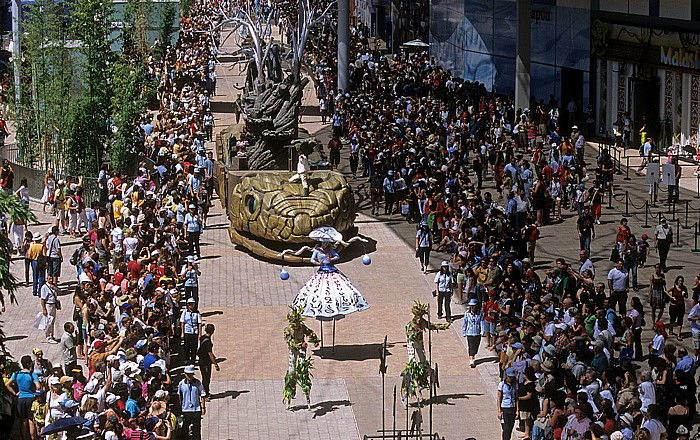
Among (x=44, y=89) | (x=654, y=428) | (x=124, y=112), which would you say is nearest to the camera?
(x=654, y=428)

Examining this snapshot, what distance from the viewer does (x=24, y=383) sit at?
1958 cm

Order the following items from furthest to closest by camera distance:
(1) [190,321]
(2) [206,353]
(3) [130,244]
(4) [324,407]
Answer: (3) [130,244] < (1) [190,321] < (4) [324,407] < (2) [206,353]

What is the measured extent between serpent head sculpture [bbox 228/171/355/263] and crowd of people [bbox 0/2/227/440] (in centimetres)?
134

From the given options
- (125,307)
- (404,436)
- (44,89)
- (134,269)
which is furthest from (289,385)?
(44,89)

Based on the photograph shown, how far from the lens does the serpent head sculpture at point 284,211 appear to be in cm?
3244

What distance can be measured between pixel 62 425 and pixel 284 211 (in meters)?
15.7

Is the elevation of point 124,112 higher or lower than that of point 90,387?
higher

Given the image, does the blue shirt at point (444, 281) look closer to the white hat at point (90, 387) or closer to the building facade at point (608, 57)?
the white hat at point (90, 387)

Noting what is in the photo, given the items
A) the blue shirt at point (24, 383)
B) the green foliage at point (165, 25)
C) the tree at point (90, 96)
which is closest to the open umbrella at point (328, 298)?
the blue shirt at point (24, 383)

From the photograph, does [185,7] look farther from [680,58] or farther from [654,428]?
[654,428]

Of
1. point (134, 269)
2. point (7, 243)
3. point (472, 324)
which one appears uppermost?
point (7, 243)

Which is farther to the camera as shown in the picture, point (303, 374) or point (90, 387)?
point (303, 374)

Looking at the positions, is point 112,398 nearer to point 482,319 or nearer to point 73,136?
point 482,319

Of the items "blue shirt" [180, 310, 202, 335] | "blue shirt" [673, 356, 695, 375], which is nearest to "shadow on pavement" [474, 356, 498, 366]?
"blue shirt" [673, 356, 695, 375]
